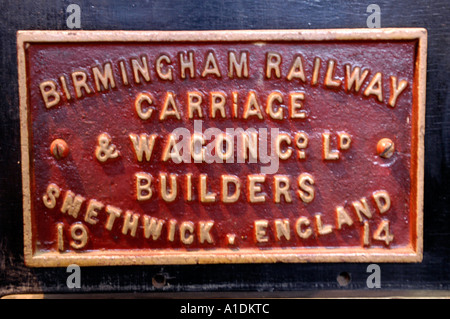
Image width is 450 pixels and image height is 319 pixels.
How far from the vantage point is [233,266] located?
119cm

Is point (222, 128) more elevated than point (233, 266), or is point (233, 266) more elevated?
point (222, 128)

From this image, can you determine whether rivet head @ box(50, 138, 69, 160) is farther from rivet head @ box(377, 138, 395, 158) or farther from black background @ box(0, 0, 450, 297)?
rivet head @ box(377, 138, 395, 158)

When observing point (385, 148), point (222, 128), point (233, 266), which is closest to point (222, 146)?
point (222, 128)

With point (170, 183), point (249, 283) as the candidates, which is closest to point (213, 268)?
point (249, 283)

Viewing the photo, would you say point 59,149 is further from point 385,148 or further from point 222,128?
point 385,148

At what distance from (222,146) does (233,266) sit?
371mm

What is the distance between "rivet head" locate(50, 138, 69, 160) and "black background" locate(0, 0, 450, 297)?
12 centimetres

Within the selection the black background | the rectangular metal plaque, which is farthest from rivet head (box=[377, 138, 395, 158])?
the black background

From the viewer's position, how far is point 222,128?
1.14 meters

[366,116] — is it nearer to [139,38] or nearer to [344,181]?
[344,181]

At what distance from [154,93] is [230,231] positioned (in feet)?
1.54

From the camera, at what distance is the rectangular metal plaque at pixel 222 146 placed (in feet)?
3.70

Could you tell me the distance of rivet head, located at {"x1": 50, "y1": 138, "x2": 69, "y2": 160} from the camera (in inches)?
44.5

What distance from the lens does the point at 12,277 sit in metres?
1.19
